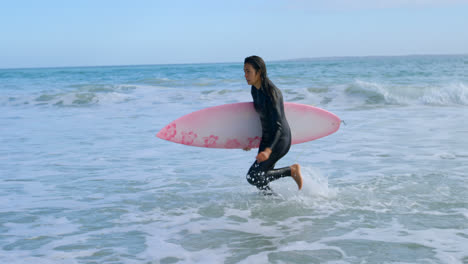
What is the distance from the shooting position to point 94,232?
3.62 meters

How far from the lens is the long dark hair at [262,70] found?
3955 millimetres

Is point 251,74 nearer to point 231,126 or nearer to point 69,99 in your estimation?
point 231,126

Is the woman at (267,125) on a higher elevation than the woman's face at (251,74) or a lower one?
lower

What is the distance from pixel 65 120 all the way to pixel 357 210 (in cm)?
853

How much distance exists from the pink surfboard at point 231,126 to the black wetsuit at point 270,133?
0.52 metres

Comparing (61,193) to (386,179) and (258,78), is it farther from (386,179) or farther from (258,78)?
(386,179)

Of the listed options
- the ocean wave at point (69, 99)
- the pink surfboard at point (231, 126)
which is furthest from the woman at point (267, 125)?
the ocean wave at point (69, 99)

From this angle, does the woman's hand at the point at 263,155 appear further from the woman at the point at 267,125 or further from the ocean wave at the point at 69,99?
the ocean wave at the point at 69,99

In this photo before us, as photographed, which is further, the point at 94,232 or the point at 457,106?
the point at 457,106

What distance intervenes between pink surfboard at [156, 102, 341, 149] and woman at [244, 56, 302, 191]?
0.52 metres

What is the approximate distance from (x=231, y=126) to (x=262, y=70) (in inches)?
38.3

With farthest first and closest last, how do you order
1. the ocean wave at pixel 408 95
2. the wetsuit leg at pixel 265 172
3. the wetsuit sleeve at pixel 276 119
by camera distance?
the ocean wave at pixel 408 95
the wetsuit leg at pixel 265 172
the wetsuit sleeve at pixel 276 119

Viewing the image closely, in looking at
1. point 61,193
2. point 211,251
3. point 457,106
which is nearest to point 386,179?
point 211,251

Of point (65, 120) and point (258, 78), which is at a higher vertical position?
point (258, 78)
